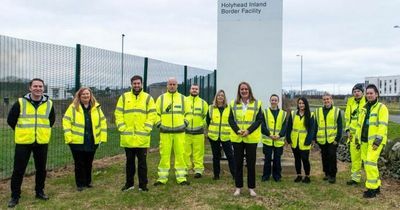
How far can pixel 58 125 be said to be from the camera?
9.89 m

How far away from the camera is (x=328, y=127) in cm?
895

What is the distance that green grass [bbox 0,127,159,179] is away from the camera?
965cm

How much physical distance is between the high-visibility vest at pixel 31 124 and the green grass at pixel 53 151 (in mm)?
2334

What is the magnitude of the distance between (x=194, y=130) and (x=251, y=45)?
133 inches

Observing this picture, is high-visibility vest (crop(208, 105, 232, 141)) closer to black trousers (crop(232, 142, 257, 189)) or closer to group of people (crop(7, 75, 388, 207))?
group of people (crop(7, 75, 388, 207))

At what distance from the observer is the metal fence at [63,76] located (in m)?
8.50

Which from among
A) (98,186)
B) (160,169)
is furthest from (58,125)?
(160,169)

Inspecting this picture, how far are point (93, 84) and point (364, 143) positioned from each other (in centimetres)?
626

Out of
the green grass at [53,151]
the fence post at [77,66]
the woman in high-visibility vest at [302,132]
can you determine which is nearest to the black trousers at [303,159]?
the woman in high-visibility vest at [302,132]

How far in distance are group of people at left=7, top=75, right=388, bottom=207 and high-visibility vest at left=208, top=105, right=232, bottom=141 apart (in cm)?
2

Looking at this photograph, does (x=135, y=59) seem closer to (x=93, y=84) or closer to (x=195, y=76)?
(x=93, y=84)

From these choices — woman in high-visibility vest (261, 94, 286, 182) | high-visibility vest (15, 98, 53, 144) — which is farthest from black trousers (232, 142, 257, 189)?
high-visibility vest (15, 98, 53, 144)

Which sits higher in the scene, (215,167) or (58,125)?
(58,125)

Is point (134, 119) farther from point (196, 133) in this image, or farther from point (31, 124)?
point (196, 133)
